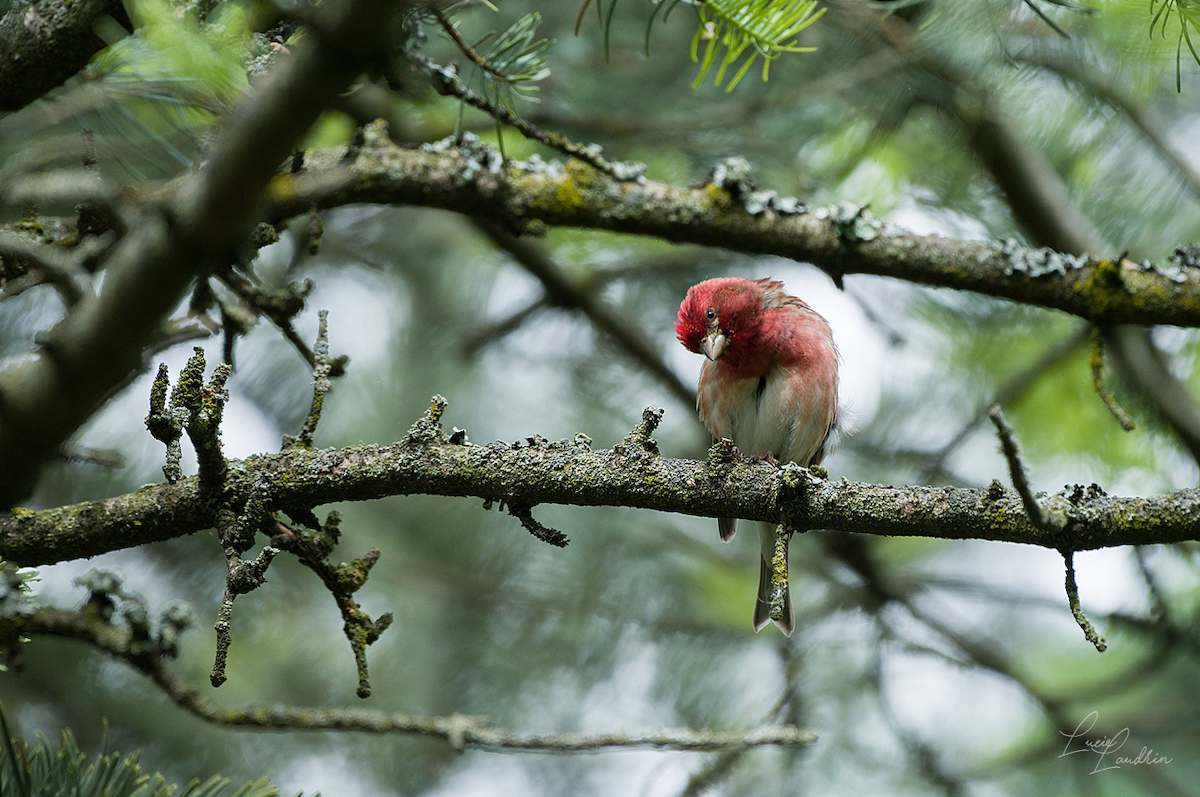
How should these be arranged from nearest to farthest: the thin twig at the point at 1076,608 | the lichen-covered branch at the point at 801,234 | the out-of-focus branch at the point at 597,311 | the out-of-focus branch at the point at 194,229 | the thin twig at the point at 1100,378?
the out-of-focus branch at the point at 194,229 → the thin twig at the point at 1076,608 → the thin twig at the point at 1100,378 → the lichen-covered branch at the point at 801,234 → the out-of-focus branch at the point at 597,311

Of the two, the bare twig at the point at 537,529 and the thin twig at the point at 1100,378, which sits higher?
the thin twig at the point at 1100,378

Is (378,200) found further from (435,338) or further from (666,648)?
(666,648)

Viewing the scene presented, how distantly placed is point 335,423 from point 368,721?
10.2ft

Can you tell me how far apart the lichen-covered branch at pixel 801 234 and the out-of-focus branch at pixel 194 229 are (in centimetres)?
191

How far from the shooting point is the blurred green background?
4.36m

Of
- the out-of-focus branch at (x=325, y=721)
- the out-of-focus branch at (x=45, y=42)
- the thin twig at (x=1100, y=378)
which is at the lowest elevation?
the out-of-focus branch at (x=325, y=721)

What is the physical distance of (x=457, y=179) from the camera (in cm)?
321

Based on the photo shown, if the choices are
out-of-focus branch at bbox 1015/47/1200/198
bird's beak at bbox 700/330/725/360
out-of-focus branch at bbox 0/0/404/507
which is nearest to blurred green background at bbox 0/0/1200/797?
out-of-focus branch at bbox 1015/47/1200/198

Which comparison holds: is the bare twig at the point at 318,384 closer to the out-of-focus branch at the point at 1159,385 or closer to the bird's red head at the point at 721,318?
Answer: the bird's red head at the point at 721,318

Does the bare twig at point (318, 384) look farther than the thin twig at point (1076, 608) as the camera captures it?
Yes

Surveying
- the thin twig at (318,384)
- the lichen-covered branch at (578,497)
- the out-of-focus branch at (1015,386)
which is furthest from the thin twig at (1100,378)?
the thin twig at (318,384)

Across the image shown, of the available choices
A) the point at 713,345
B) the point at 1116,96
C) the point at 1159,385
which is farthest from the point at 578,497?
the point at 1116,96

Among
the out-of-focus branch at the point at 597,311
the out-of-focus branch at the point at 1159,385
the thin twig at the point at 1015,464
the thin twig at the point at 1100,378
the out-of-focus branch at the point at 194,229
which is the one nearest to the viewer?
the out-of-focus branch at the point at 194,229

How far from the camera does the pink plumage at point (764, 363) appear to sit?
397 centimetres
